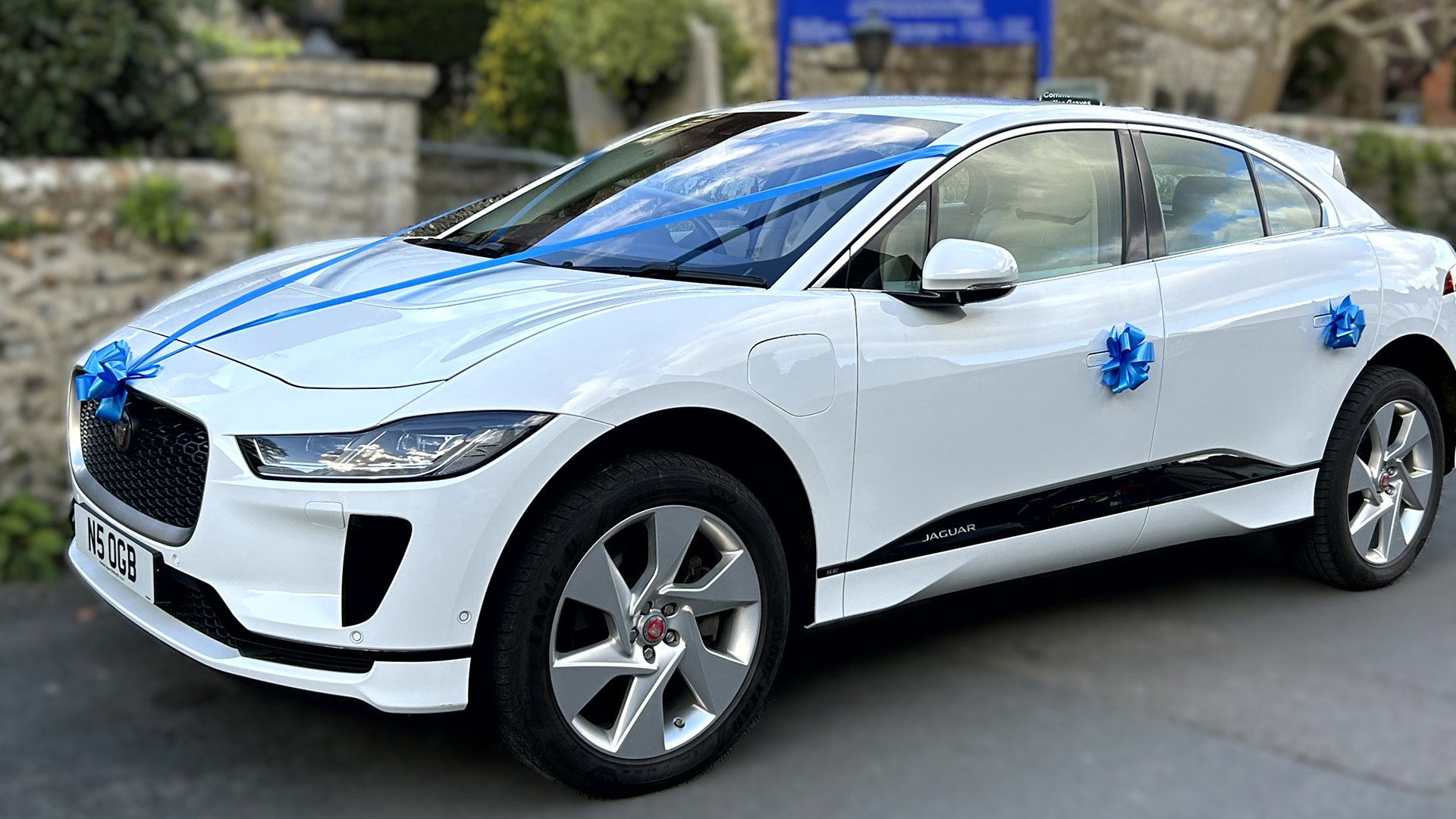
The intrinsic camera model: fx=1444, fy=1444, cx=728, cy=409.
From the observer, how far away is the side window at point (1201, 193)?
421 cm

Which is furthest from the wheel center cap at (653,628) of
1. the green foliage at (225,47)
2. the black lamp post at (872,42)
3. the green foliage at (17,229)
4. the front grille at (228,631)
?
the black lamp post at (872,42)

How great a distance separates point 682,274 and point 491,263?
1.80 ft

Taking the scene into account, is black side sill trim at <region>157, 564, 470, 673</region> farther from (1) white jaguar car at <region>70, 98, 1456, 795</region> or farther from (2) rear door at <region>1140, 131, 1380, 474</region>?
(2) rear door at <region>1140, 131, 1380, 474</region>

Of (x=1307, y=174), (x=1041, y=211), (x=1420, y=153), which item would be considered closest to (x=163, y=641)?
(x=1041, y=211)

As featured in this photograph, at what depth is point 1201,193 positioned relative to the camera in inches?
170

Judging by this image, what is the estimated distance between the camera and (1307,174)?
15.3 feet

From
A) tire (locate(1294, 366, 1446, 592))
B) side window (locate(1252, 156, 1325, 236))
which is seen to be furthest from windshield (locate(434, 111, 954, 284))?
tire (locate(1294, 366, 1446, 592))

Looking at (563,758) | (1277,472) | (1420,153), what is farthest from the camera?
(1420,153)

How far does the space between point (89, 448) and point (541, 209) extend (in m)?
1.41

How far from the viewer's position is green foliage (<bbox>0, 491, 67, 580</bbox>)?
5824 mm

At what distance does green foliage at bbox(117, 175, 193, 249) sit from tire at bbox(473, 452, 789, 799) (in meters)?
4.60

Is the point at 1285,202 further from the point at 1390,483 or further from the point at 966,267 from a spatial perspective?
the point at 966,267

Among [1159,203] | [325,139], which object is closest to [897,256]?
[1159,203]

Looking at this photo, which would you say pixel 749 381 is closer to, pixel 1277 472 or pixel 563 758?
pixel 563 758
